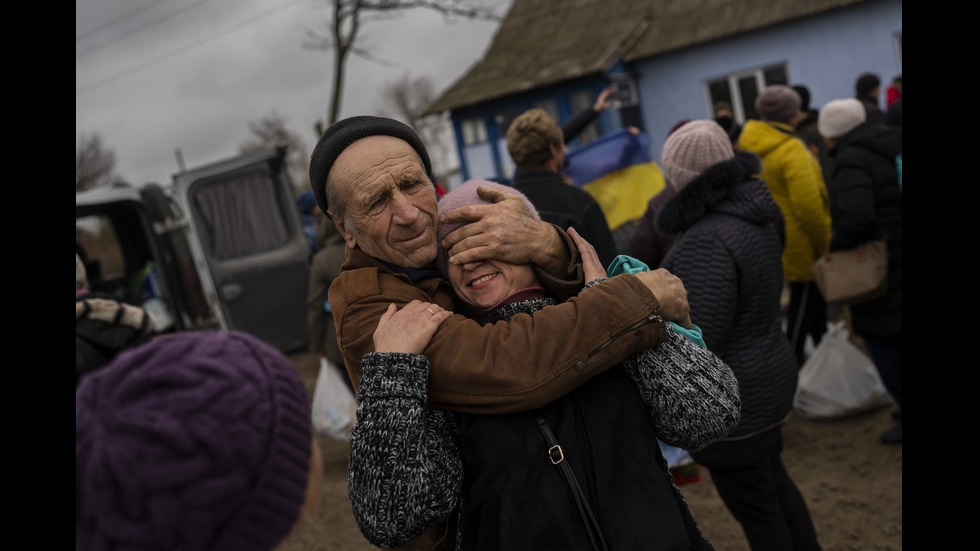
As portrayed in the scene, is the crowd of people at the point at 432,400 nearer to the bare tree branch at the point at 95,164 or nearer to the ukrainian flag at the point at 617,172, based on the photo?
the ukrainian flag at the point at 617,172

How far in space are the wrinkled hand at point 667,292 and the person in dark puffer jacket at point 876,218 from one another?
10.1ft

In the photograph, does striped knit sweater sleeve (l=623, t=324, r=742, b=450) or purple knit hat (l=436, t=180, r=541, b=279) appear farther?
purple knit hat (l=436, t=180, r=541, b=279)

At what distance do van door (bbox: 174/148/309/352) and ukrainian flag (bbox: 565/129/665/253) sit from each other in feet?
12.7

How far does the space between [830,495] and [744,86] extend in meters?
13.3

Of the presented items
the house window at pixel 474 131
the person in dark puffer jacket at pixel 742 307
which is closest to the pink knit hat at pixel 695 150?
the person in dark puffer jacket at pixel 742 307

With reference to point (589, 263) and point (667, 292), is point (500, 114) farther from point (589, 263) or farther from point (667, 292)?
point (667, 292)

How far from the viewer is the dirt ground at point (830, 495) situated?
3.70 m

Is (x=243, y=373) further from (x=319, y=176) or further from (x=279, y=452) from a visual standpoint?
(x=319, y=176)

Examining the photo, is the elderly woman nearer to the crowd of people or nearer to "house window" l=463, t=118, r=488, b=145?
the crowd of people

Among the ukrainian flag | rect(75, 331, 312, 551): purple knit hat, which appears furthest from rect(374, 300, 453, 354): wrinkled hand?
the ukrainian flag

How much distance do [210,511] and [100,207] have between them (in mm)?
7596

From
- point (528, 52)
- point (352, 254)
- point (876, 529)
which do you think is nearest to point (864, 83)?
point (876, 529)

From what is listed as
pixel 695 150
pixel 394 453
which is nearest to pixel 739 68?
pixel 695 150

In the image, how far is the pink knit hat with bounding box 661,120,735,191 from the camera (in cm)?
289
